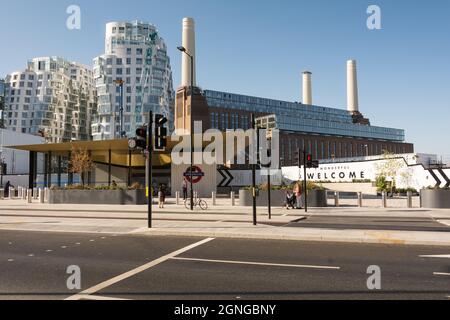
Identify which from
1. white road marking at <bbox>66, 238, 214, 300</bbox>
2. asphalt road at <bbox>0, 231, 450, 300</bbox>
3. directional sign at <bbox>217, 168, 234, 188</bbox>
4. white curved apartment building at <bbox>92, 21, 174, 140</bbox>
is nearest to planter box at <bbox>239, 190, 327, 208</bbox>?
asphalt road at <bbox>0, 231, 450, 300</bbox>

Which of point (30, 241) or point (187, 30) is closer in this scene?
point (30, 241)

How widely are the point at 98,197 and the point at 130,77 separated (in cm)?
10289

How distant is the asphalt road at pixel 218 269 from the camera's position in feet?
21.2

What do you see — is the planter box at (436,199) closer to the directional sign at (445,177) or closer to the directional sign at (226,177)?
the directional sign at (445,177)

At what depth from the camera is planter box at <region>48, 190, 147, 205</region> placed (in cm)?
3008

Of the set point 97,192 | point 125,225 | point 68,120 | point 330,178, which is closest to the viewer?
point 125,225

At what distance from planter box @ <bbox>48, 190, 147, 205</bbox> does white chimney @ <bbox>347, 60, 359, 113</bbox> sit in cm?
10674

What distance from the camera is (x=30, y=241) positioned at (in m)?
12.4

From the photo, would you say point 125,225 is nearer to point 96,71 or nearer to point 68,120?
point 96,71

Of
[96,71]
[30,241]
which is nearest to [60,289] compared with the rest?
[30,241]

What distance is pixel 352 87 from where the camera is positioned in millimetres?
131125
